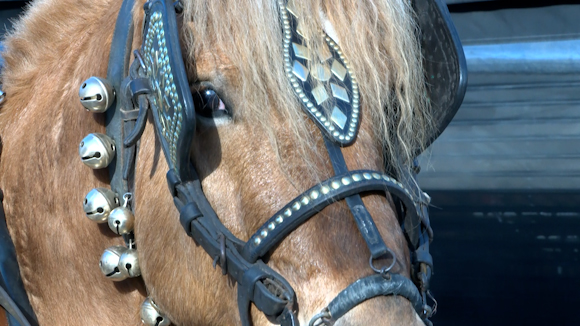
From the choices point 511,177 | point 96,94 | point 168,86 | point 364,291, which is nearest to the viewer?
point 364,291

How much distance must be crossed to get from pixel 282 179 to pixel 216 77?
0.24 meters

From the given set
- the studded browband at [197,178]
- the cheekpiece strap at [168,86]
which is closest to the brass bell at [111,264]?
the studded browband at [197,178]

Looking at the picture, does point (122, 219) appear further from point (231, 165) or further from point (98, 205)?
point (231, 165)

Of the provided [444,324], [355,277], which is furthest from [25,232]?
[444,324]

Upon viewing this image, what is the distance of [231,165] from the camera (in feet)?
3.86

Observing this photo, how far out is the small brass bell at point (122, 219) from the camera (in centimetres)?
137

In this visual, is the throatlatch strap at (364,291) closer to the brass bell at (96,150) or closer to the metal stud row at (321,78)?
the metal stud row at (321,78)

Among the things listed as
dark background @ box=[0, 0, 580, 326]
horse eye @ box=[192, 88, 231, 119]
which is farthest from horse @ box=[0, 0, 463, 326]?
dark background @ box=[0, 0, 580, 326]

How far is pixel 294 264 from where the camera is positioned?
3.64 ft

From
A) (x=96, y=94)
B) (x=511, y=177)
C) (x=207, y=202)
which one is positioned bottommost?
Answer: (x=511, y=177)

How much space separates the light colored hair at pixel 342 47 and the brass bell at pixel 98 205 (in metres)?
0.41

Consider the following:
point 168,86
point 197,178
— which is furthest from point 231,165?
point 168,86

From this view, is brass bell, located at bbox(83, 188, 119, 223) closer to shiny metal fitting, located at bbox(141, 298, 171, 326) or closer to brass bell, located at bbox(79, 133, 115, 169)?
brass bell, located at bbox(79, 133, 115, 169)

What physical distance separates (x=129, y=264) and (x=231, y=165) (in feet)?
1.35
